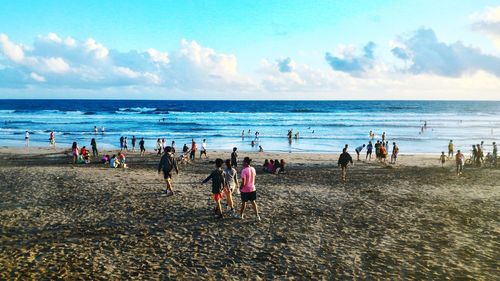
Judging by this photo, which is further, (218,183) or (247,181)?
(218,183)

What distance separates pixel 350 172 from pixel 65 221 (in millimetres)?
14494

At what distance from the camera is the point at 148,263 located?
7.79 m

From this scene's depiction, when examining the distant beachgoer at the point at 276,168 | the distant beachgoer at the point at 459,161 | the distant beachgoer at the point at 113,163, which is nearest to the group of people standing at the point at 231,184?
the distant beachgoer at the point at 276,168

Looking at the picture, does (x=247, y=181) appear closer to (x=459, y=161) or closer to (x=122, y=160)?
(x=122, y=160)

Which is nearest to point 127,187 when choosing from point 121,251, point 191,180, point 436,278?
point 191,180

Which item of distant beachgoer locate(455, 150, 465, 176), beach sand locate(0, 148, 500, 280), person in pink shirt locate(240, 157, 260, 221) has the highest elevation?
person in pink shirt locate(240, 157, 260, 221)

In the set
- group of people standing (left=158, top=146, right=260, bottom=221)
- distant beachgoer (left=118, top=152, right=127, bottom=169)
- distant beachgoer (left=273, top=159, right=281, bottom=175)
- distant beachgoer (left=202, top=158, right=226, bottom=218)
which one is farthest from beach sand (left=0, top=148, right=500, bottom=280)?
distant beachgoer (left=118, top=152, right=127, bottom=169)

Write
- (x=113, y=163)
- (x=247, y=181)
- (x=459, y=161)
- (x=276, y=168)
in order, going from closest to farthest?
(x=247, y=181) → (x=459, y=161) → (x=276, y=168) → (x=113, y=163)

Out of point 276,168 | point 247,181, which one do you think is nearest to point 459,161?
point 276,168

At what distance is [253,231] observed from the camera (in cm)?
988

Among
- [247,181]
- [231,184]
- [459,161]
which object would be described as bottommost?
[459,161]

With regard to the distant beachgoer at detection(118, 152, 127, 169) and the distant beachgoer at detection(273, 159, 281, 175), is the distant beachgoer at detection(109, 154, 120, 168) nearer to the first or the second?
the distant beachgoer at detection(118, 152, 127, 169)

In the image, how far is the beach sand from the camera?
760cm

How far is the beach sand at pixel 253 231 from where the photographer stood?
24.9ft
